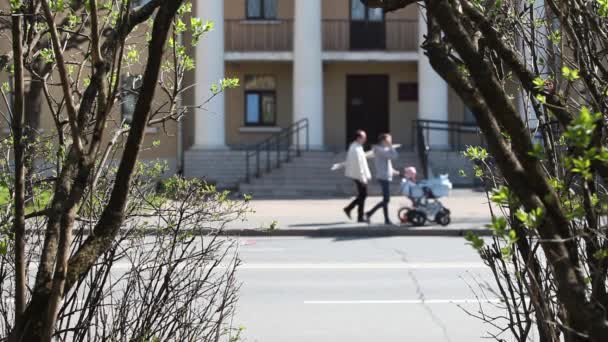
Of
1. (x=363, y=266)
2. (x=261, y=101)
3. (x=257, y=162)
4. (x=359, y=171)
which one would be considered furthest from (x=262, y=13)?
(x=363, y=266)

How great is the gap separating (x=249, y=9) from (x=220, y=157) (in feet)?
16.5

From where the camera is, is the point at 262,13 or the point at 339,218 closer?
the point at 339,218

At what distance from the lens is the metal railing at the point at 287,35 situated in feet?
102

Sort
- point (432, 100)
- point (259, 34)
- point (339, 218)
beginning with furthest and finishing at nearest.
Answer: point (259, 34), point (432, 100), point (339, 218)

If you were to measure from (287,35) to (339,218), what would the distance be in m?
11.7

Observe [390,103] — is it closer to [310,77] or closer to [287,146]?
[310,77]

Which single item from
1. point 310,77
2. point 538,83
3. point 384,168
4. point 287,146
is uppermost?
point 310,77

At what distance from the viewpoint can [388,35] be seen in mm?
31234

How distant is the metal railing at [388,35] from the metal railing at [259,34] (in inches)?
43.9

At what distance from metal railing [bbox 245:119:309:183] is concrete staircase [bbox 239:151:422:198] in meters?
0.30

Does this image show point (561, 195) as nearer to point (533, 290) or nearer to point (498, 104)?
point (533, 290)

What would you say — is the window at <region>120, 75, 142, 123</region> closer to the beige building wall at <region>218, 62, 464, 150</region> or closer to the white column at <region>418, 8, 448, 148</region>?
the white column at <region>418, 8, 448, 148</region>

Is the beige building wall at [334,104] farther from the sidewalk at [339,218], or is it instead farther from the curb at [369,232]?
the curb at [369,232]

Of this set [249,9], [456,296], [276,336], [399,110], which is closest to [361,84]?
[399,110]
